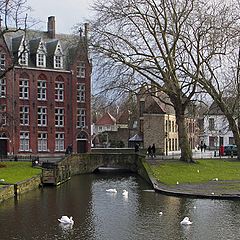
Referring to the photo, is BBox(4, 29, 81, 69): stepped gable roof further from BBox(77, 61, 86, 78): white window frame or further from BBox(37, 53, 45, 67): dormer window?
BBox(77, 61, 86, 78): white window frame

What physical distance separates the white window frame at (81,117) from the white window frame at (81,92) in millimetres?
1351

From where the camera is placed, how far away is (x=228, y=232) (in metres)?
23.2

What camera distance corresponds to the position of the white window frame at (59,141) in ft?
231

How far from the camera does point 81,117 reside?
72188 millimetres

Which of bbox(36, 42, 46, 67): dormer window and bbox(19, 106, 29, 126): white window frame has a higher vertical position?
bbox(36, 42, 46, 67): dormer window

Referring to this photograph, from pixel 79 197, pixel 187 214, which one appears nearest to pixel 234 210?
pixel 187 214

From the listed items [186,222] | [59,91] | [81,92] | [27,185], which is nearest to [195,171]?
[27,185]

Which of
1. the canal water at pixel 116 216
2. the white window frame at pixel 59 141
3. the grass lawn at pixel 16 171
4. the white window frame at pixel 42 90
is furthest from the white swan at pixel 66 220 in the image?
the white window frame at pixel 59 141

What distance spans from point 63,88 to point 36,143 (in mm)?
8141

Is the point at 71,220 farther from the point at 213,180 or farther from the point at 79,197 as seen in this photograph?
the point at 213,180

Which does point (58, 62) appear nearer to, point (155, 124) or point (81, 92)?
point (81, 92)

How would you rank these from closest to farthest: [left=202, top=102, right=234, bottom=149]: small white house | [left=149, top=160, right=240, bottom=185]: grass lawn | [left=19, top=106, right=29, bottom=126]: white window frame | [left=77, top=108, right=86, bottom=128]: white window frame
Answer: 1. [left=149, top=160, right=240, bottom=185]: grass lawn
2. [left=19, top=106, right=29, bottom=126]: white window frame
3. [left=77, top=108, right=86, bottom=128]: white window frame
4. [left=202, top=102, right=234, bottom=149]: small white house

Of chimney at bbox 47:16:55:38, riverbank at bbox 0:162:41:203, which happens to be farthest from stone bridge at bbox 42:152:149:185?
chimney at bbox 47:16:55:38

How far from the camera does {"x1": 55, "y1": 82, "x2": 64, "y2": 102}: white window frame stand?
231ft
